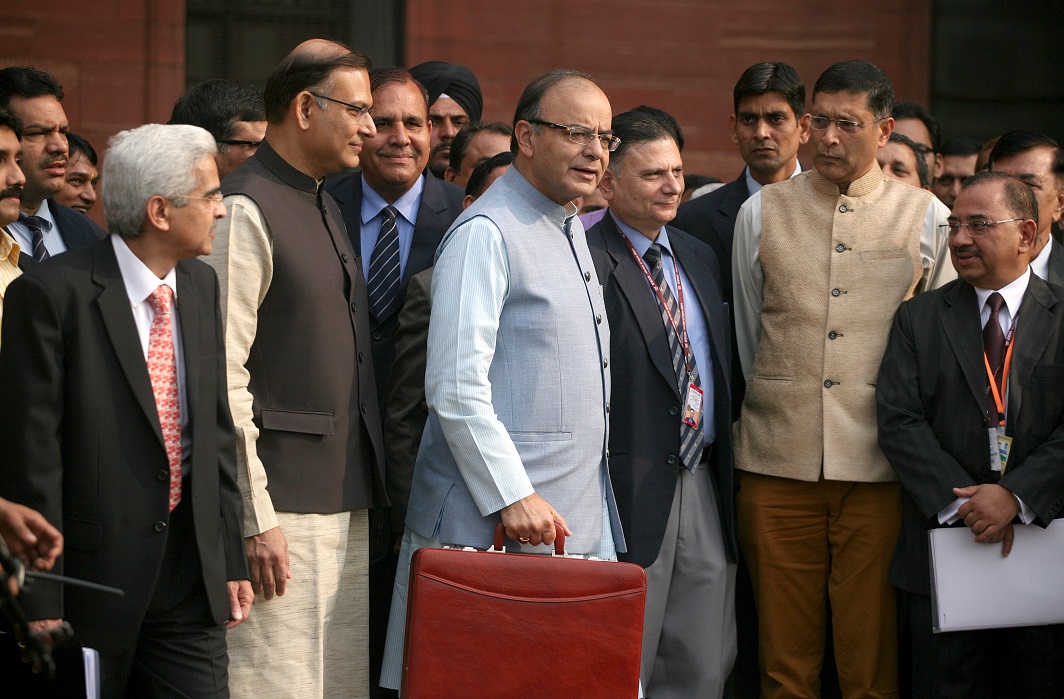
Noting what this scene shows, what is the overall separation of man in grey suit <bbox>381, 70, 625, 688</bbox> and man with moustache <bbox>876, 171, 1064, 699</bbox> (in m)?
1.20

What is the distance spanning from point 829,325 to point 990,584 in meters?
1.02

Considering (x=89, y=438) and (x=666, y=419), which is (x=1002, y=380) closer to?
(x=666, y=419)

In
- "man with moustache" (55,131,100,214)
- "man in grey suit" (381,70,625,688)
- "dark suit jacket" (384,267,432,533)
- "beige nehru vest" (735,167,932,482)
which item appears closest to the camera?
"man in grey suit" (381,70,625,688)

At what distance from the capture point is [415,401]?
4.04 metres

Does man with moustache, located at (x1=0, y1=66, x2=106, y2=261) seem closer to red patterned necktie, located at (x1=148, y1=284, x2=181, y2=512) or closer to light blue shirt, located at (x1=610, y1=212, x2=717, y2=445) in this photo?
red patterned necktie, located at (x1=148, y1=284, x2=181, y2=512)

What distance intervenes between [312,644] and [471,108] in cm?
366

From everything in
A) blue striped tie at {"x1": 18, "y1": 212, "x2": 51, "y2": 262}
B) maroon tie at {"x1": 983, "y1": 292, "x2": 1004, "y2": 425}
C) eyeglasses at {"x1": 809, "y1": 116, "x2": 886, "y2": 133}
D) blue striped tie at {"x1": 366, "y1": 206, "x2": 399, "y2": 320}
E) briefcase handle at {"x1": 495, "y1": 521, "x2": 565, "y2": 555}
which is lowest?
briefcase handle at {"x1": 495, "y1": 521, "x2": 565, "y2": 555}

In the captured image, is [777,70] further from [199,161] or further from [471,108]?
[199,161]

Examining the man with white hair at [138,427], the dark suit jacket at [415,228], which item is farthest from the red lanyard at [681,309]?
the man with white hair at [138,427]

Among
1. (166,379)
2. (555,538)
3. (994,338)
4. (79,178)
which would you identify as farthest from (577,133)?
(79,178)

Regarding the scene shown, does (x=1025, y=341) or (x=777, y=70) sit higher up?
(x=777, y=70)

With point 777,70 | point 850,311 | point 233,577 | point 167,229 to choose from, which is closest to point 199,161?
point 167,229

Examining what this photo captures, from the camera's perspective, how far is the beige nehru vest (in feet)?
15.1

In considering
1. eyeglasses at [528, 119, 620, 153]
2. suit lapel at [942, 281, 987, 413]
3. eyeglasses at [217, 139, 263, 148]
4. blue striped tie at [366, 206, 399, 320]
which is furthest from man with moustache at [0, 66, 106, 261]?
suit lapel at [942, 281, 987, 413]
